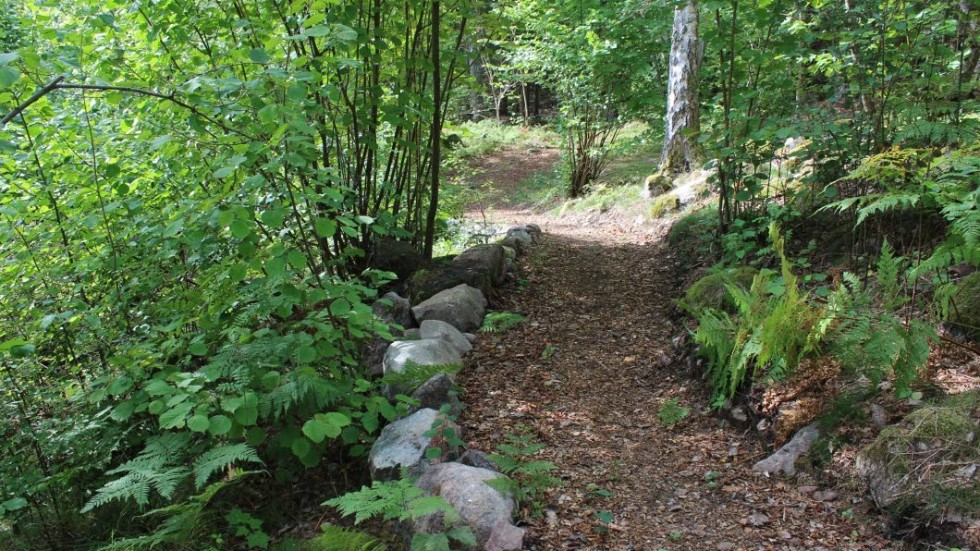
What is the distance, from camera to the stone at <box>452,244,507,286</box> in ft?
19.6

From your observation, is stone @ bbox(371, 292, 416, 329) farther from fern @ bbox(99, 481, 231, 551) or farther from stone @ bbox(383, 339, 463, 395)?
fern @ bbox(99, 481, 231, 551)

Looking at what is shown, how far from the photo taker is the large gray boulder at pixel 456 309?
5.14 meters

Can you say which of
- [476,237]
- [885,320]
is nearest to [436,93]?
[476,237]

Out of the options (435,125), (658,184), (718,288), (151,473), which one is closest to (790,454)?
(718,288)

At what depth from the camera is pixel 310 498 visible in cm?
344

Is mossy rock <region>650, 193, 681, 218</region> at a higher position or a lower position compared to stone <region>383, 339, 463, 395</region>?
higher

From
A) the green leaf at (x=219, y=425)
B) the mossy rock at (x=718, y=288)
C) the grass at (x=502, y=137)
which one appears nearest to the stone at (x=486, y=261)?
the mossy rock at (x=718, y=288)

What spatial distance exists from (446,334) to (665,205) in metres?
5.04

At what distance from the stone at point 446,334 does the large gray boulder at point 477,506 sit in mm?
1651

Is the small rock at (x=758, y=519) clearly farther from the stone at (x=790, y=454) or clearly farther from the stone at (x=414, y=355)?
the stone at (x=414, y=355)

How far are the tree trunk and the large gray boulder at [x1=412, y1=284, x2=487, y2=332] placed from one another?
5.01 metres

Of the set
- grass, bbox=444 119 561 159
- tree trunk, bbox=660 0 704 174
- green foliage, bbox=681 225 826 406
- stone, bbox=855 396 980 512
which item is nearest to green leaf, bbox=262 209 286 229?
green foliage, bbox=681 225 826 406

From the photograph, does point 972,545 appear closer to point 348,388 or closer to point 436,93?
point 348,388

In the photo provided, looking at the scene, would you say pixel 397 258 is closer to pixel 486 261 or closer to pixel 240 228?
pixel 486 261
